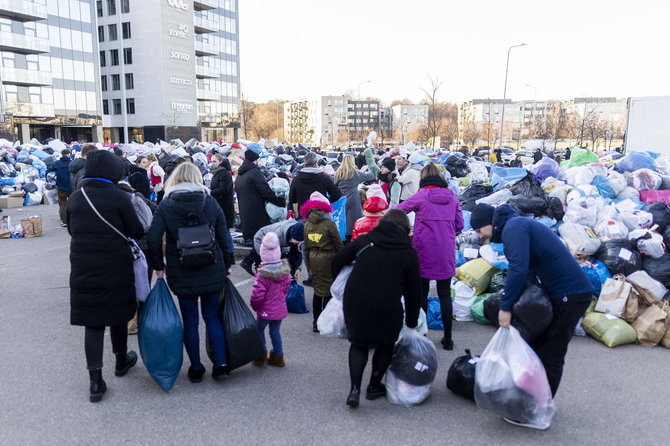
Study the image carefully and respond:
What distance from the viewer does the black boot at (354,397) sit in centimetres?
353

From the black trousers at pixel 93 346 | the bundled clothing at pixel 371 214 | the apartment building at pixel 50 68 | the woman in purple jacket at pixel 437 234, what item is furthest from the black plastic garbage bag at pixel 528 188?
the apartment building at pixel 50 68

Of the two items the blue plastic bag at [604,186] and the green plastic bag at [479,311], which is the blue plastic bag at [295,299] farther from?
the blue plastic bag at [604,186]

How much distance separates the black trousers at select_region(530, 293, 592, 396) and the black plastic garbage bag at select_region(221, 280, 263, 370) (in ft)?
6.81

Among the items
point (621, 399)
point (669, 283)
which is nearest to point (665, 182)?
point (669, 283)

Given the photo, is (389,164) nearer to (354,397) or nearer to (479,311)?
(479,311)

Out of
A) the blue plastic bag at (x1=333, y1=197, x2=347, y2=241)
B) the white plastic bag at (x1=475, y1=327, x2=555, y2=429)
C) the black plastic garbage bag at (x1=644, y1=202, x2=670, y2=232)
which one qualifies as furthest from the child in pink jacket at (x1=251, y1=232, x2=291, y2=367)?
the black plastic garbage bag at (x1=644, y1=202, x2=670, y2=232)

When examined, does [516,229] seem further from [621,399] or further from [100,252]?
[100,252]

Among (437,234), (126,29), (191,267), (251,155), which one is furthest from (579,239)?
(126,29)

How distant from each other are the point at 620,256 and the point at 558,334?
9.59ft

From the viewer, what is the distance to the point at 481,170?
1305 centimetres

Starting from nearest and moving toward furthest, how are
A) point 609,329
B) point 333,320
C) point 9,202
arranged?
point 333,320, point 609,329, point 9,202

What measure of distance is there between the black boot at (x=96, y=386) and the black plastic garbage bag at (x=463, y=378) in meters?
2.65

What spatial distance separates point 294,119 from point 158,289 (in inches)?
5660

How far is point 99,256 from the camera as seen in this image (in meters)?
3.54
